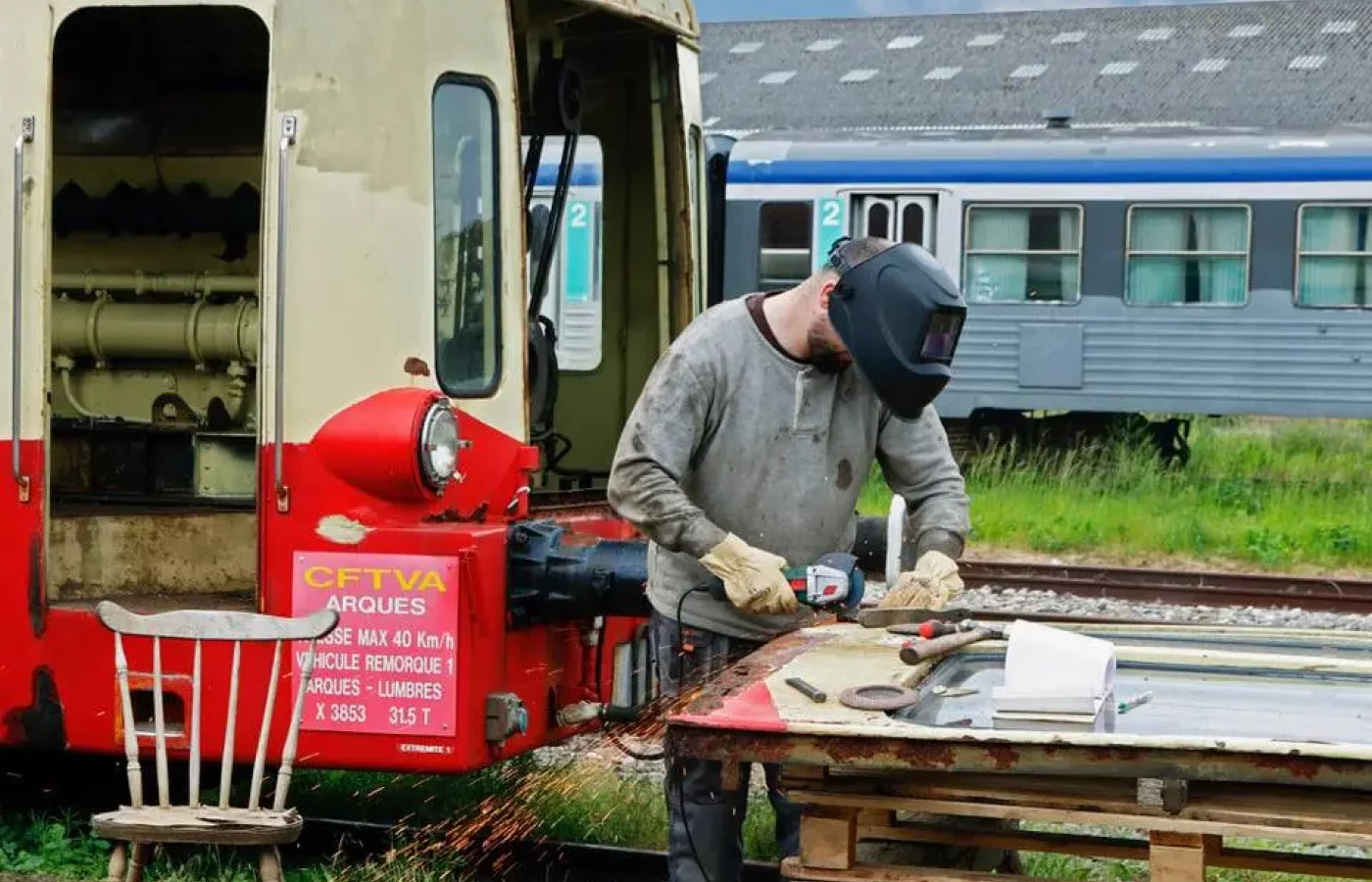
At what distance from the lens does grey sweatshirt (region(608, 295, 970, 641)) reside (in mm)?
4656

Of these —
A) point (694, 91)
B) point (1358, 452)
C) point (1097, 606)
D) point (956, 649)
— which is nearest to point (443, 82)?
point (694, 91)

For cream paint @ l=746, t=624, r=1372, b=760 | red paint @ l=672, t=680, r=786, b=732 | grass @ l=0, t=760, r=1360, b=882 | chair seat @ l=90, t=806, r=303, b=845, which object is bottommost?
grass @ l=0, t=760, r=1360, b=882

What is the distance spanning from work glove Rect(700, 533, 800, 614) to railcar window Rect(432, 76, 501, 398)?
1227 mm

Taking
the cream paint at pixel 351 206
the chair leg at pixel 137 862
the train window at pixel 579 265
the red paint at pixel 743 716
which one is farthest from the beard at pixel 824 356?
the train window at pixel 579 265

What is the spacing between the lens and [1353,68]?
2462cm

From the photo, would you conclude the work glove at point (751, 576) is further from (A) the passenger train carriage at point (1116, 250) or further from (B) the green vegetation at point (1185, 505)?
(A) the passenger train carriage at point (1116, 250)

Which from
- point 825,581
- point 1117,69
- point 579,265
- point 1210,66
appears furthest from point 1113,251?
point 825,581

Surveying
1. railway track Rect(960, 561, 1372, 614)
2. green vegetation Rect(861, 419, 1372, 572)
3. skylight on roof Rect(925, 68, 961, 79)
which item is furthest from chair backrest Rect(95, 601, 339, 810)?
skylight on roof Rect(925, 68, 961, 79)

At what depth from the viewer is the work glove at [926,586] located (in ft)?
15.4

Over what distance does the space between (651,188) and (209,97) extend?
165 cm

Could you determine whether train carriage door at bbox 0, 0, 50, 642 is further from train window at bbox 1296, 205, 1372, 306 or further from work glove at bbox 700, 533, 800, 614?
train window at bbox 1296, 205, 1372, 306

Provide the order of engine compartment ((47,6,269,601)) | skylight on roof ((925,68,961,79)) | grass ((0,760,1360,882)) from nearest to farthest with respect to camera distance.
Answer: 1. grass ((0,760,1360,882))
2. engine compartment ((47,6,269,601))
3. skylight on roof ((925,68,961,79))

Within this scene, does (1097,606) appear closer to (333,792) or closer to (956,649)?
(333,792)

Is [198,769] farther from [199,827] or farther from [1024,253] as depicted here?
[1024,253]
